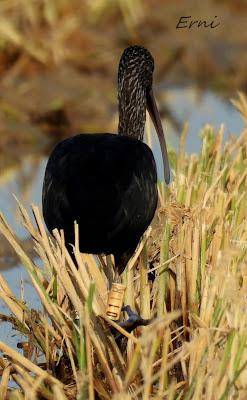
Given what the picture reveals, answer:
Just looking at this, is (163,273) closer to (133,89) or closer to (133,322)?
(133,322)

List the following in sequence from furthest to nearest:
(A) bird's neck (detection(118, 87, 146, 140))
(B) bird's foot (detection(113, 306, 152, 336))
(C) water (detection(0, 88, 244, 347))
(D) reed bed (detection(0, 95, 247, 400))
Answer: (C) water (detection(0, 88, 244, 347))
(A) bird's neck (detection(118, 87, 146, 140))
(B) bird's foot (detection(113, 306, 152, 336))
(D) reed bed (detection(0, 95, 247, 400))

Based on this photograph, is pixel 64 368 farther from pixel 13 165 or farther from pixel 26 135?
pixel 26 135

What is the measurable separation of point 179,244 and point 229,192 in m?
1.22

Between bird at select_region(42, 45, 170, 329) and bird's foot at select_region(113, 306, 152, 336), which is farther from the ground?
bird at select_region(42, 45, 170, 329)

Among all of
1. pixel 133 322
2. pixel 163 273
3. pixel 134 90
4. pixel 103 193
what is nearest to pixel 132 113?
pixel 134 90

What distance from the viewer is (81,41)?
1091 centimetres

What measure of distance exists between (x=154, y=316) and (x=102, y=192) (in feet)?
1.64

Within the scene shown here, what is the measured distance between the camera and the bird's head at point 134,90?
18.8 feet

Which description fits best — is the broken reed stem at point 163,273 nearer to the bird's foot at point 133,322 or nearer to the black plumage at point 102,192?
the bird's foot at point 133,322

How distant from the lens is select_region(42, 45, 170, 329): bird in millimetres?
4609

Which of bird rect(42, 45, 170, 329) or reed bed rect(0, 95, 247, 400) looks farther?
bird rect(42, 45, 170, 329)

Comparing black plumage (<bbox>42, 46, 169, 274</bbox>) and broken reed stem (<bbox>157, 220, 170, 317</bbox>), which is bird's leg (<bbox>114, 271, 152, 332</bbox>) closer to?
broken reed stem (<bbox>157, 220, 170, 317</bbox>)

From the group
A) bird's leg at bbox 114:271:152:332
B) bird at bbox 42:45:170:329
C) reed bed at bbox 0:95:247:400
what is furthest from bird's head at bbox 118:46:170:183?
bird's leg at bbox 114:271:152:332

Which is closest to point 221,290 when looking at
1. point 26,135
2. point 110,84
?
point 26,135
